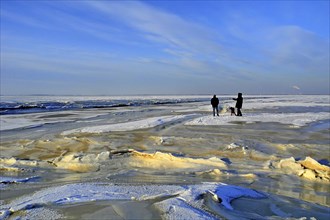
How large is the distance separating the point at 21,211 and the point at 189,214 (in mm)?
2266

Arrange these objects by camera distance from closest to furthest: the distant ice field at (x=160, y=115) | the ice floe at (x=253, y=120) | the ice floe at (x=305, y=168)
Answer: the ice floe at (x=305, y=168) → the ice floe at (x=253, y=120) → the distant ice field at (x=160, y=115)

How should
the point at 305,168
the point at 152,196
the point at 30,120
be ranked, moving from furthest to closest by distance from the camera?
the point at 30,120 < the point at 305,168 < the point at 152,196

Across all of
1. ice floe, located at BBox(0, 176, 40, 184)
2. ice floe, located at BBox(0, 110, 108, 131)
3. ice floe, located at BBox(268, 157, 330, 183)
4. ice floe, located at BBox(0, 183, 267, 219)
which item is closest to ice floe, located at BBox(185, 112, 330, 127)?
ice floe, located at BBox(0, 110, 108, 131)

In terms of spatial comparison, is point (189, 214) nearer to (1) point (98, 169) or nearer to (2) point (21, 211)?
(2) point (21, 211)

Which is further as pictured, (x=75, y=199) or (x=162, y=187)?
(x=162, y=187)

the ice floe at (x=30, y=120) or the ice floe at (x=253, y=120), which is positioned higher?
the ice floe at (x=253, y=120)

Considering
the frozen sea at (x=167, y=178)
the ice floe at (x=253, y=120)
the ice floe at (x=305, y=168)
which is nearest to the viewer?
the frozen sea at (x=167, y=178)

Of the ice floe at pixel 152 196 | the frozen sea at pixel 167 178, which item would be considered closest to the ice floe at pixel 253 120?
the frozen sea at pixel 167 178

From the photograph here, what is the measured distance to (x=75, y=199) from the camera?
16.7ft

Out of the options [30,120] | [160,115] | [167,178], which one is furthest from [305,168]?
[30,120]

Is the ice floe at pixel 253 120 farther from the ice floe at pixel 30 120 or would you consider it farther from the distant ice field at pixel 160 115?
the ice floe at pixel 30 120

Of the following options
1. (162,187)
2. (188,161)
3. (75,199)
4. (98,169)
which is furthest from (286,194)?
(98,169)

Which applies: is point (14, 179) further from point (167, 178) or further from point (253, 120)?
point (253, 120)

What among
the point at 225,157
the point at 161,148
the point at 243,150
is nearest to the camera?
the point at 225,157
